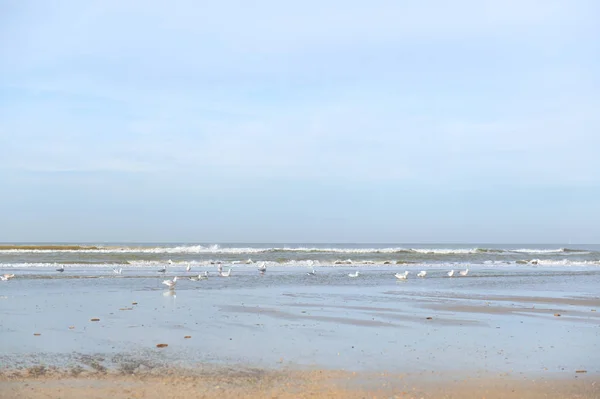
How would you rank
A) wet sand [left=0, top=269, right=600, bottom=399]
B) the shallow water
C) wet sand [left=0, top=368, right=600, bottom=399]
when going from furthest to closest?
the shallow water, wet sand [left=0, top=269, right=600, bottom=399], wet sand [left=0, top=368, right=600, bottom=399]

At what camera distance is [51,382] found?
820 centimetres

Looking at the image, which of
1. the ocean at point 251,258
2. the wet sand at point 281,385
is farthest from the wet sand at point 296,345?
the ocean at point 251,258

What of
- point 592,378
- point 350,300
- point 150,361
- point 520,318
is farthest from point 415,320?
point 150,361

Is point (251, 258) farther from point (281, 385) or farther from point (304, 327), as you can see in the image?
point (281, 385)

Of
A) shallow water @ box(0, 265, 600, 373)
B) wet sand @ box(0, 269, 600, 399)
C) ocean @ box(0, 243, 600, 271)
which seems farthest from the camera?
ocean @ box(0, 243, 600, 271)

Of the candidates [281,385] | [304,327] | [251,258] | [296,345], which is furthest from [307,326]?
[251,258]

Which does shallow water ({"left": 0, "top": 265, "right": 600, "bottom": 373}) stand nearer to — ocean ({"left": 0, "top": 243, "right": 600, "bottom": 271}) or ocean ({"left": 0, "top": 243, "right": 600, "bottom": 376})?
ocean ({"left": 0, "top": 243, "right": 600, "bottom": 376})

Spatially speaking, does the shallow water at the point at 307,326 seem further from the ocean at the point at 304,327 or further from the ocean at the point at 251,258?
the ocean at the point at 251,258

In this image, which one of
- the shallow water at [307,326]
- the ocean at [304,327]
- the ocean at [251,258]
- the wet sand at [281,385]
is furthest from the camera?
the ocean at [251,258]

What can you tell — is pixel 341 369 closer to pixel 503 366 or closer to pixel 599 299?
pixel 503 366

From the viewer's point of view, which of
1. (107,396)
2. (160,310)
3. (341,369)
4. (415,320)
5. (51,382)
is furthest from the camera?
(160,310)

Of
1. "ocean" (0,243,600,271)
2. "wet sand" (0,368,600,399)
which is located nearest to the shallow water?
"wet sand" (0,368,600,399)

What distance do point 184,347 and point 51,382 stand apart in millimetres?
2786

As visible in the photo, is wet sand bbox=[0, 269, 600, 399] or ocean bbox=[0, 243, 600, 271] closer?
wet sand bbox=[0, 269, 600, 399]
